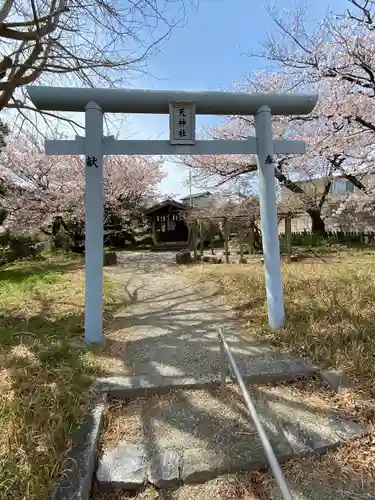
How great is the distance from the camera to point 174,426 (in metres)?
2.20

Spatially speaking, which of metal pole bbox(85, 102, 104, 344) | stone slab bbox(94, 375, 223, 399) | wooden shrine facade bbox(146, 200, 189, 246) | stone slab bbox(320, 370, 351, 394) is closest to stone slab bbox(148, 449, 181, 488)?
stone slab bbox(94, 375, 223, 399)

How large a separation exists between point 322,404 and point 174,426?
1.16 m

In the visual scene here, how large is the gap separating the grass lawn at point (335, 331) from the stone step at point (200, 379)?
0.57ft

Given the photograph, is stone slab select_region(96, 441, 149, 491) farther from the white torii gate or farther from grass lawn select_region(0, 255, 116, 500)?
the white torii gate

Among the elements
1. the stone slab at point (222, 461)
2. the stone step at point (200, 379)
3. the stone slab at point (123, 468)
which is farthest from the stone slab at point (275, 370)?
the stone slab at point (123, 468)

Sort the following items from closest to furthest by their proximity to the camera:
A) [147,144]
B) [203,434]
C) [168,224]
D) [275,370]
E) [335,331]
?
[203,434] → [275,370] → [335,331] → [147,144] → [168,224]

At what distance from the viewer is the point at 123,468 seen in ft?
6.10

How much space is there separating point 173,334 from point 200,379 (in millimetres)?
1300

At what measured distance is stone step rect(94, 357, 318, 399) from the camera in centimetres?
258

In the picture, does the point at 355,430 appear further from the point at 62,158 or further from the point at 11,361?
the point at 62,158

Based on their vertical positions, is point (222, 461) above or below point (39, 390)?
below

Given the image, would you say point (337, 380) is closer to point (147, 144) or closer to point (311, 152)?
point (147, 144)

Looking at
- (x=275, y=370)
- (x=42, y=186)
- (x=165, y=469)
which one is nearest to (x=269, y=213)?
(x=275, y=370)

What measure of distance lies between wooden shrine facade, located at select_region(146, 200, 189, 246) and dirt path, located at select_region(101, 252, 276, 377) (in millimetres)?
13859
